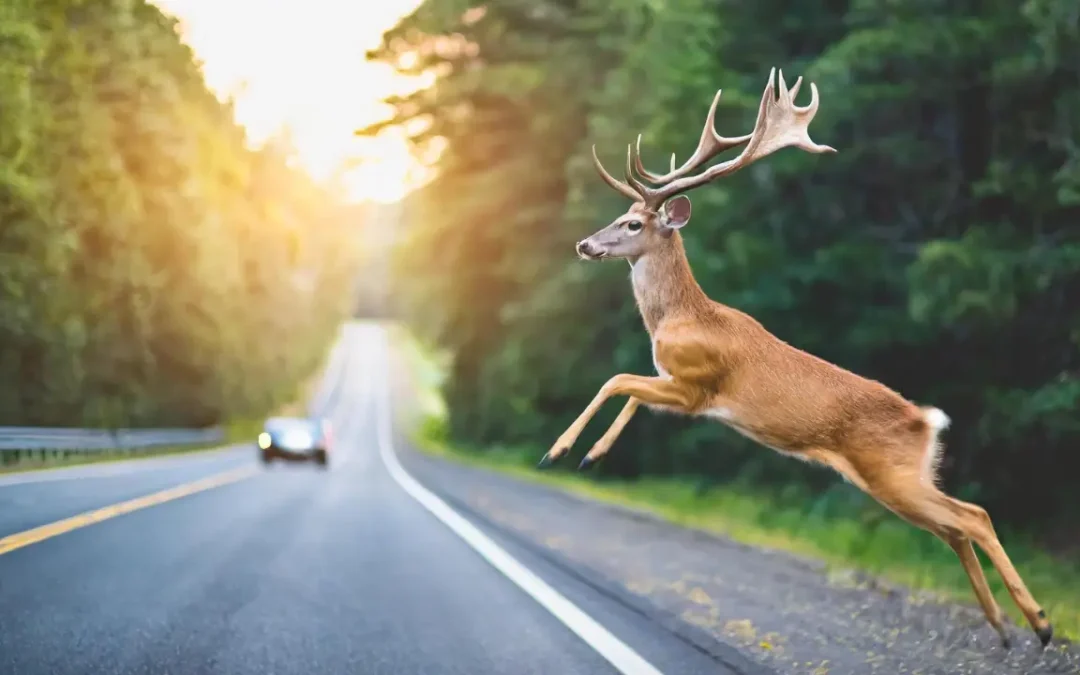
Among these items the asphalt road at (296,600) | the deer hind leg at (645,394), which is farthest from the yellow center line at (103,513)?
the deer hind leg at (645,394)

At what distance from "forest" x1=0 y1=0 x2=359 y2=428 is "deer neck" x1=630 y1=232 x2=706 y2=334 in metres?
23.4

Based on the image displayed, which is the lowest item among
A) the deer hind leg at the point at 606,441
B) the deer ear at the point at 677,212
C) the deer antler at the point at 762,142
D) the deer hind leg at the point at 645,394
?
the deer hind leg at the point at 606,441

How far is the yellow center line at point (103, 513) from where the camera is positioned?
1057cm

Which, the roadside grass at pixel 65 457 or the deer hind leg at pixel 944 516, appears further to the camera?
the roadside grass at pixel 65 457

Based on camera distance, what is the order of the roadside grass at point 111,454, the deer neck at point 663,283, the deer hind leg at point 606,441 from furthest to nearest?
the roadside grass at point 111,454
the deer neck at point 663,283
the deer hind leg at point 606,441

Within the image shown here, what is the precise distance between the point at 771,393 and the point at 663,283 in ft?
2.69

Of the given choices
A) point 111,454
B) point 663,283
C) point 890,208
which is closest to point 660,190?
point 663,283

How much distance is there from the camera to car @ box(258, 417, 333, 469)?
3406cm

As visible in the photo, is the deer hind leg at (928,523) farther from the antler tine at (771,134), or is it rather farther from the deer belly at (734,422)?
the antler tine at (771,134)

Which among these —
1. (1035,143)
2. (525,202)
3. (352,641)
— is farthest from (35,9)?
(352,641)

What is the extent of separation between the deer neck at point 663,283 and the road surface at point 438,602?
6.13 feet

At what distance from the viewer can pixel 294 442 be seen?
34.4 m

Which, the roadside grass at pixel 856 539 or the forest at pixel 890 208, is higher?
the forest at pixel 890 208

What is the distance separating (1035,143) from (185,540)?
9689 millimetres
